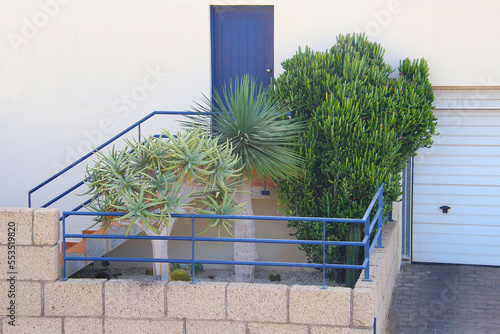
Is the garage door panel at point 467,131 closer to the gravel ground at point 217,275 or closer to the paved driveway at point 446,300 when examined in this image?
the paved driveway at point 446,300

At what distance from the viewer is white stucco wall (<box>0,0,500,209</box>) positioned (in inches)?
330

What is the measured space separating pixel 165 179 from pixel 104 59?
12.4ft

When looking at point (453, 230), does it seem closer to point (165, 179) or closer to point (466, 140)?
point (466, 140)

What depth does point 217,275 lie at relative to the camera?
839cm

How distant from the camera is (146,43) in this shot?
28.5 feet

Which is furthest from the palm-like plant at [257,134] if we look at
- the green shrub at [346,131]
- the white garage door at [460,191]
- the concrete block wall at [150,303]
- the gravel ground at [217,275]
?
the white garage door at [460,191]

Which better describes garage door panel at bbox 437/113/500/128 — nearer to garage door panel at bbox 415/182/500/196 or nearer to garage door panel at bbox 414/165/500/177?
garage door panel at bbox 414/165/500/177

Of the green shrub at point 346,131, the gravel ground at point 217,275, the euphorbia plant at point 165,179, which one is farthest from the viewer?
the gravel ground at point 217,275

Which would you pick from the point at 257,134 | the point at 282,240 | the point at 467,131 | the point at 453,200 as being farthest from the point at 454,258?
the point at 282,240

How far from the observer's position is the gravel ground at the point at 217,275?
814 centimetres

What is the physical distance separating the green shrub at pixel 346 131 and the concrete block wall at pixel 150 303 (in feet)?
4.27

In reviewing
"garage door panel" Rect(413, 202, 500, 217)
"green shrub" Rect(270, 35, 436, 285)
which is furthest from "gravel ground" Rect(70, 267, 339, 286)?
"garage door panel" Rect(413, 202, 500, 217)

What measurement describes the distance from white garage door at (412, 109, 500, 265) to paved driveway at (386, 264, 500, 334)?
0.30 m

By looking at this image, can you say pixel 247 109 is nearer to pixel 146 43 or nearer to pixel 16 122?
pixel 146 43
